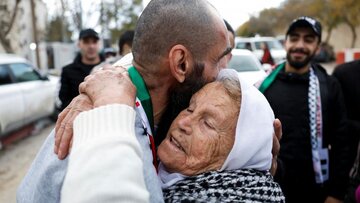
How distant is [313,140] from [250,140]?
1.69m

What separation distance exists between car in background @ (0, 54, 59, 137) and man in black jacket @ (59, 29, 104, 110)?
8.88ft

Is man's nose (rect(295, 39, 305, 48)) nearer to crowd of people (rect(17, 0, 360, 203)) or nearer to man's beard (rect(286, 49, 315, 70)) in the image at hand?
man's beard (rect(286, 49, 315, 70))

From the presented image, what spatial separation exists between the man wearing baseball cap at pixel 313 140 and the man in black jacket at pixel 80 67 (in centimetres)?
239

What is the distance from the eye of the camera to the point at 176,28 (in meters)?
1.18

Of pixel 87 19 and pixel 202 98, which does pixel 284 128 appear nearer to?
pixel 202 98

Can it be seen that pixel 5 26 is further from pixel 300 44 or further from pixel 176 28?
pixel 176 28

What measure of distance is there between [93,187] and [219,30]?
63cm

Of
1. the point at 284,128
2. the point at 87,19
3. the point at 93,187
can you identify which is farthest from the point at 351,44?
the point at 93,187

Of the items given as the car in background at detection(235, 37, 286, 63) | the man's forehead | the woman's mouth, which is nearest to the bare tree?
the car in background at detection(235, 37, 286, 63)

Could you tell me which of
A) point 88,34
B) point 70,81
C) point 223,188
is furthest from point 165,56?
point 88,34

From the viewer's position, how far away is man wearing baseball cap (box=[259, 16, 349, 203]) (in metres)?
2.77

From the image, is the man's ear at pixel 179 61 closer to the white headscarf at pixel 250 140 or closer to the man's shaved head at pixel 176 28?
the man's shaved head at pixel 176 28

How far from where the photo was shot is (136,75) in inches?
49.8

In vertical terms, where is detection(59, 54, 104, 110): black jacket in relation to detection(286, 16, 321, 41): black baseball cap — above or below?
below
